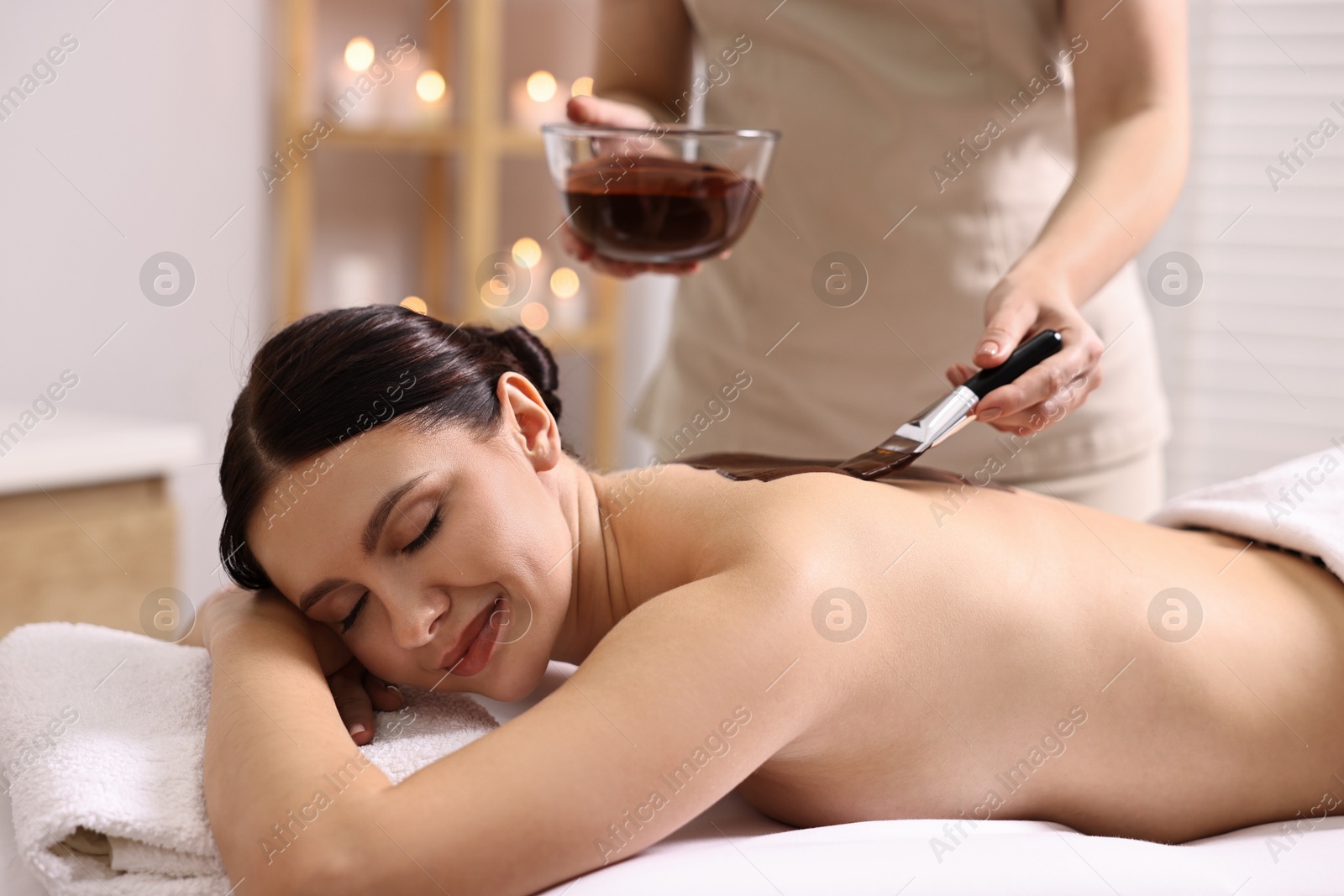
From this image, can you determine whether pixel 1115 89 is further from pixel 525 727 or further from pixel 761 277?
pixel 525 727

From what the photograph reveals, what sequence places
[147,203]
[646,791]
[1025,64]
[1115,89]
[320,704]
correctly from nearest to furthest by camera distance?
[646,791], [320,704], [1115,89], [1025,64], [147,203]

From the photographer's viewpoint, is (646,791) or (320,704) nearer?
(646,791)

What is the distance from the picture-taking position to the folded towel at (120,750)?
76cm

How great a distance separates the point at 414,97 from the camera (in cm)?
273

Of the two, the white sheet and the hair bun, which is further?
the hair bun

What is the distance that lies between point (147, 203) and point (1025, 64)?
176 cm

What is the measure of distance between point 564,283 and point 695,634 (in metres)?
2.36

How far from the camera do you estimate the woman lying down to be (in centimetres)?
76

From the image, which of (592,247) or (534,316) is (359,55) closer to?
(534,316)

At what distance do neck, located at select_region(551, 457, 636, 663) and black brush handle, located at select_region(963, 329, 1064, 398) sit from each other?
345 millimetres

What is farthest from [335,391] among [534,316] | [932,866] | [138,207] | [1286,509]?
[534,316]

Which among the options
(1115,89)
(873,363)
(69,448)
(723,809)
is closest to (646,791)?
(723,809)

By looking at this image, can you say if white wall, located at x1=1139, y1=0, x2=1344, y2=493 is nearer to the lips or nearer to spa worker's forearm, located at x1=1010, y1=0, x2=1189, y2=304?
spa worker's forearm, located at x1=1010, y1=0, x2=1189, y2=304

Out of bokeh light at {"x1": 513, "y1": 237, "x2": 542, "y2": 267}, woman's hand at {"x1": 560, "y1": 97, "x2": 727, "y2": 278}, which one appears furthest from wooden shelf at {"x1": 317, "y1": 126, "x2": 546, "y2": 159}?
woman's hand at {"x1": 560, "y1": 97, "x2": 727, "y2": 278}
